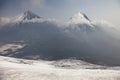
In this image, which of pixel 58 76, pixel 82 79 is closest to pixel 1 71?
pixel 58 76

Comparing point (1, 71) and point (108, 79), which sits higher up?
point (1, 71)

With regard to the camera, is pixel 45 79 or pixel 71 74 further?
pixel 71 74

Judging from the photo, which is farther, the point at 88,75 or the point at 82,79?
the point at 88,75

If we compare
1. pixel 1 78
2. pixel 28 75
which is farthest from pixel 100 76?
pixel 1 78

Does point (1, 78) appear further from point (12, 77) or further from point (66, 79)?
point (66, 79)

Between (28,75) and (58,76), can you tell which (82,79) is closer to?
(58,76)

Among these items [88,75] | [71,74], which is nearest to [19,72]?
[71,74]

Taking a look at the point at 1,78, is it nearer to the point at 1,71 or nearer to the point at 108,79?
the point at 1,71
